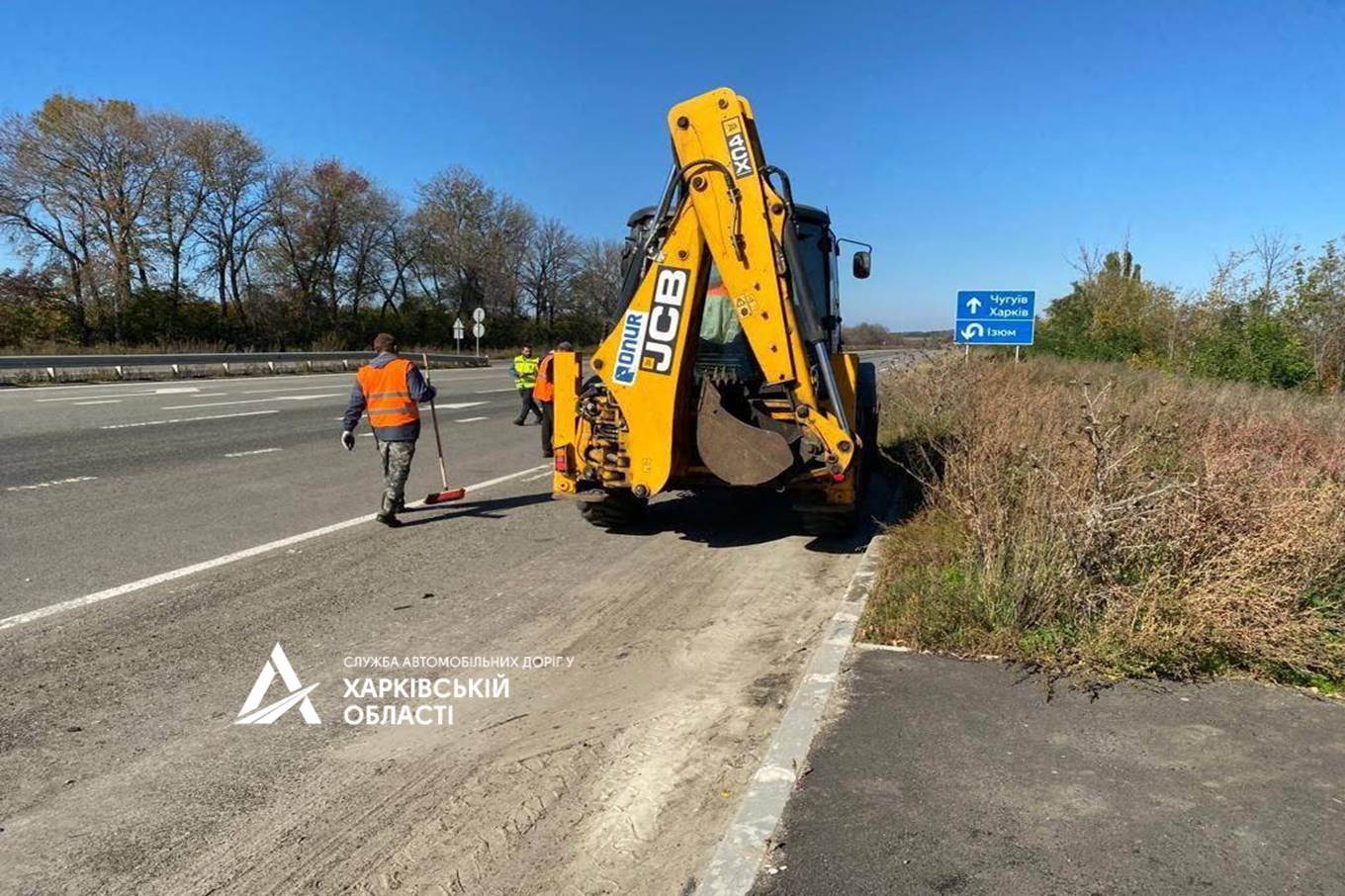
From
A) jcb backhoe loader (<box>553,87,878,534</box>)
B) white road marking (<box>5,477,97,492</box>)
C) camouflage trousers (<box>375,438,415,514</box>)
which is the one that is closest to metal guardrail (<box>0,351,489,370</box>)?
white road marking (<box>5,477,97,492</box>)

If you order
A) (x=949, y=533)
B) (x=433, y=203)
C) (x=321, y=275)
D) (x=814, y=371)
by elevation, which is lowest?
(x=949, y=533)

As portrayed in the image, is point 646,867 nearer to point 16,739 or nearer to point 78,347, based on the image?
point 16,739

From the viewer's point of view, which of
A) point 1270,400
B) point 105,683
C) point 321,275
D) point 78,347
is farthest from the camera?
point 321,275

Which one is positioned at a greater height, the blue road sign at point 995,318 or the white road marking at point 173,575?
the blue road sign at point 995,318

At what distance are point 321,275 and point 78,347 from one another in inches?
739

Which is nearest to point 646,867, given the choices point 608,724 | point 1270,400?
point 608,724

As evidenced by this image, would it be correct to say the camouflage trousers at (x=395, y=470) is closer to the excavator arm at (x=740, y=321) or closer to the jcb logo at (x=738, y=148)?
the excavator arm at (x=740, y=321)

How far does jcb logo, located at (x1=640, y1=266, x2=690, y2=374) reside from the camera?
6.39 m

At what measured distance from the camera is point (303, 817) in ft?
10.1

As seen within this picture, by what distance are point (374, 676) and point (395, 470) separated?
3610 mm

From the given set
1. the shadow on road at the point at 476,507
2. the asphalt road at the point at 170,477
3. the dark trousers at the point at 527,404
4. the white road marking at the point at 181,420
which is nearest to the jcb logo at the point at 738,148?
the shadow on road at the point at 476,507

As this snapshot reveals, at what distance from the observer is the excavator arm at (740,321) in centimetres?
618

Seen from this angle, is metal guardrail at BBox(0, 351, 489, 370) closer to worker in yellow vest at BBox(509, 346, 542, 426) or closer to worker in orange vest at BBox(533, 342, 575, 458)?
worker in yellow vest at BBox(509, 346, 542, 426)

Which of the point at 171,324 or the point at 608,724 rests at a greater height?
the point at 171,324
